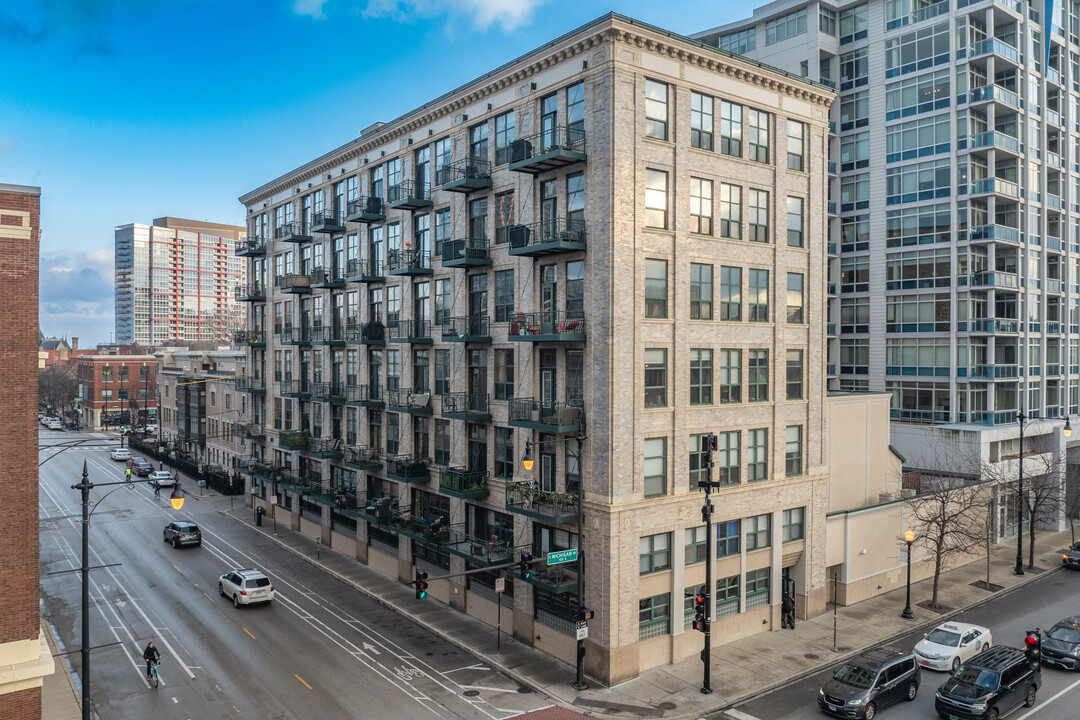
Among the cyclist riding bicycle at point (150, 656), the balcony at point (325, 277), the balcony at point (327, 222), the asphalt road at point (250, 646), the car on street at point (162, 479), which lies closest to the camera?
the asphalt road at point (250, 646)

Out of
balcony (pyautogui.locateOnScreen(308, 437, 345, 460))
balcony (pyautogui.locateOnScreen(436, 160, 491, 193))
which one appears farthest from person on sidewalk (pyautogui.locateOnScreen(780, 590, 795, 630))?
balcony (pyautogui.locateOnScreen(308, 437, 345, 460))

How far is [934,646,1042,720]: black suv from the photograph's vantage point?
2259 cm

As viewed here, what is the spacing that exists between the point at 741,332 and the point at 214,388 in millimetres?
60400

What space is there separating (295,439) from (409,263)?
17749mm

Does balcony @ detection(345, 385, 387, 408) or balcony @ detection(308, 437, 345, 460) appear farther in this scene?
balcony @ detection(308, 437, 345, 460)

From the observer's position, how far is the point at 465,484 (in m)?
32.7

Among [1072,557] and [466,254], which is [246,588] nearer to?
[466,254]

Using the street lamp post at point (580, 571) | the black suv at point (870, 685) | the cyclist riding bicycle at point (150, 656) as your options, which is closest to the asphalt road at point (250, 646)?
the cyclist riding bicycle at point (150, 656)

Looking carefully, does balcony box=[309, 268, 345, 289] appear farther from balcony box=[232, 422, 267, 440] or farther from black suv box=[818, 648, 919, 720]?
black suv box=[818, 648, 919, 720]

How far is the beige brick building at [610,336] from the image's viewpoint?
27078 millimetres

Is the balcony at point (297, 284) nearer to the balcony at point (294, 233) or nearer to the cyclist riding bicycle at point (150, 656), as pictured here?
the balcony at point (294, 233)

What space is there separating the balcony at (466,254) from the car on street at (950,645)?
78.5 ft

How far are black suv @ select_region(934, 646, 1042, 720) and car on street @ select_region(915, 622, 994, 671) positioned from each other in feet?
9.89

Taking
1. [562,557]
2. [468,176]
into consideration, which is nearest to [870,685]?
[562,557]
